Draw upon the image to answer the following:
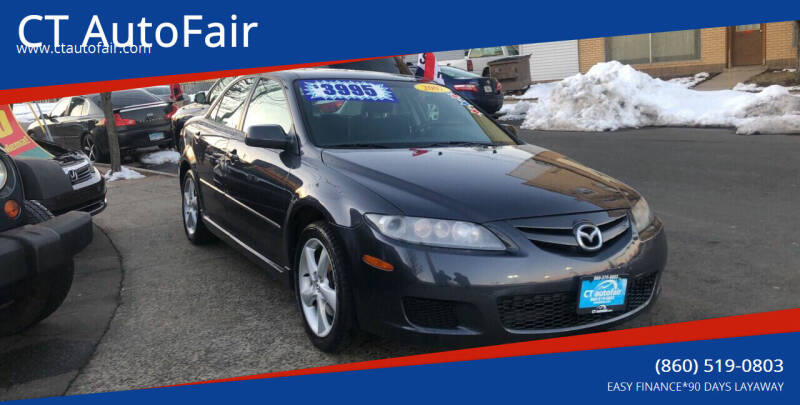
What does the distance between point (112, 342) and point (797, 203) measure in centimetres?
584

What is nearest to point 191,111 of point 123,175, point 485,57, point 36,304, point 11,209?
point 123,175

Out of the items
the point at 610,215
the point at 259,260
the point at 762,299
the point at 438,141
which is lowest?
the point at 762,299

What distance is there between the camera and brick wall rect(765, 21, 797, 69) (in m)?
19.4

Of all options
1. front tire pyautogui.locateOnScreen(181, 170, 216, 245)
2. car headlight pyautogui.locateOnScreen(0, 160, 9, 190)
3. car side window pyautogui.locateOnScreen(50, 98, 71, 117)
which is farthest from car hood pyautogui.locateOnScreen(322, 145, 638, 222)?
car side window pyautogui.locateOnScreen(50, 98, 71, 117)

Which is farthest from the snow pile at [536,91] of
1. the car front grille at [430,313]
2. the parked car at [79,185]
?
the car front grille at [430,313]

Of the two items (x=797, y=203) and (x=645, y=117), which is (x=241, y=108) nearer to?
(x=797, y=203)

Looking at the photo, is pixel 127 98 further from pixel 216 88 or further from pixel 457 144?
pixel 457 144

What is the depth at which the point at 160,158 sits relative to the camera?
505 inches

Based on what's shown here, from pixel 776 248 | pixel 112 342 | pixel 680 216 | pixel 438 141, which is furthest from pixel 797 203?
pixel 112 342

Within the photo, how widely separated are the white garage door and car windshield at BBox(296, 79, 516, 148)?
2059 centimetres

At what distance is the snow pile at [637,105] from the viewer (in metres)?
12.5

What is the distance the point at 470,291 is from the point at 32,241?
1.96m

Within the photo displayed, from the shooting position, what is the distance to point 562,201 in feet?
11.7

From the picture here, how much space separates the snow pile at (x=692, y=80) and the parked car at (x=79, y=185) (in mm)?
16578
